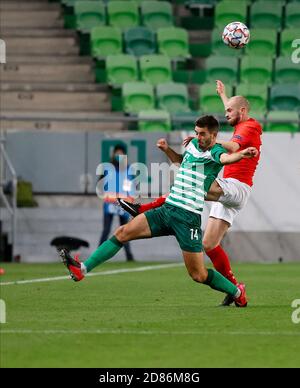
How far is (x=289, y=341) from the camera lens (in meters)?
9.45


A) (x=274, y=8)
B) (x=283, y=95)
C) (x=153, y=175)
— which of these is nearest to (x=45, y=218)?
(x=153, y=175)

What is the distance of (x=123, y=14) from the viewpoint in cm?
2759

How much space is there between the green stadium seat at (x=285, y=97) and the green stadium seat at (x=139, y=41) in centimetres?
321

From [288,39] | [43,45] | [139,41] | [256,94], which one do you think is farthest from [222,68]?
[43,45]

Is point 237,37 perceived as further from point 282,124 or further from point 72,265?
point 282,124

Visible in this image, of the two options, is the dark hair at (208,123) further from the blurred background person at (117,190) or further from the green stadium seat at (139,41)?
the green stadium seat at (139,41)

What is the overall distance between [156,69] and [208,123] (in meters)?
14.4

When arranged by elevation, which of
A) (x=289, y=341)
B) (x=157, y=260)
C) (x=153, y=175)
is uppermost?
(x=289, y=341)

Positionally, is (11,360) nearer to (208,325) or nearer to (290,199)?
(208,325)

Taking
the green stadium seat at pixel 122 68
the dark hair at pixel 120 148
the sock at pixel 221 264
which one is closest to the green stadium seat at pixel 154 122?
the dark hair at pixel 120 148

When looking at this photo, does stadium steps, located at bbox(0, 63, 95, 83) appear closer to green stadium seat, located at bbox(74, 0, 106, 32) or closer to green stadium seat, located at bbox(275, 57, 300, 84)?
green stadium seat, located at bbox(74, 0, 106, 32)

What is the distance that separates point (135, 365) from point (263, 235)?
15.1 meters

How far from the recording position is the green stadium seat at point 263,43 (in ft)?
86.6

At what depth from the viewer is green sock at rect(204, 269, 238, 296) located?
12055mm
